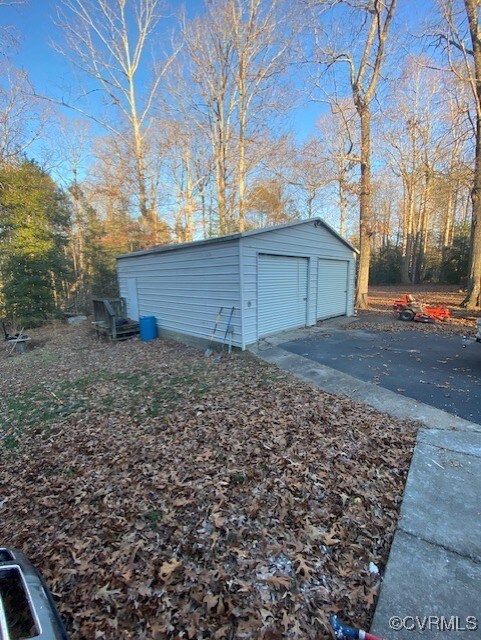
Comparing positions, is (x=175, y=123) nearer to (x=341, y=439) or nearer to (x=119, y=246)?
(x=119, y=246)

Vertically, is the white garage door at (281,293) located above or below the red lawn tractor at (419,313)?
above

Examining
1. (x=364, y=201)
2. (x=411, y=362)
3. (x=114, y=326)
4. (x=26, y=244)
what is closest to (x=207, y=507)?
(x=411, y=362)

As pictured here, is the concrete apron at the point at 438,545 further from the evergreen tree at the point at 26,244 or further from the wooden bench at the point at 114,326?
the evergreen tree at the point at 26,244

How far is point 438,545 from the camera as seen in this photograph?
6.72 feet

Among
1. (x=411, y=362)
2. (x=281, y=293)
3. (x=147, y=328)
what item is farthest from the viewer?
(x=147, y=328)

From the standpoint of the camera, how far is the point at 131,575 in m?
1.92

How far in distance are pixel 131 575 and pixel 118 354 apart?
696cm

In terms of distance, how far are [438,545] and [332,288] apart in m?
9.31

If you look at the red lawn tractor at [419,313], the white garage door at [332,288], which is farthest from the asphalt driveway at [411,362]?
the white garage door at [332,288]

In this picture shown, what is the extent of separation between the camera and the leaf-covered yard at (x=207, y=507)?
173 centimetres

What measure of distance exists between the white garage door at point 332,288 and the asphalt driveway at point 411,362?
164 cm

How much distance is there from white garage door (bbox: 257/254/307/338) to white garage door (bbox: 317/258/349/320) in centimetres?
99

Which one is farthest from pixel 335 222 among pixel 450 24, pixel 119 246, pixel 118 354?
pixel 118 354

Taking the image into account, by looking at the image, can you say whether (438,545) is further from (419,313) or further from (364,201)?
(364,201)
